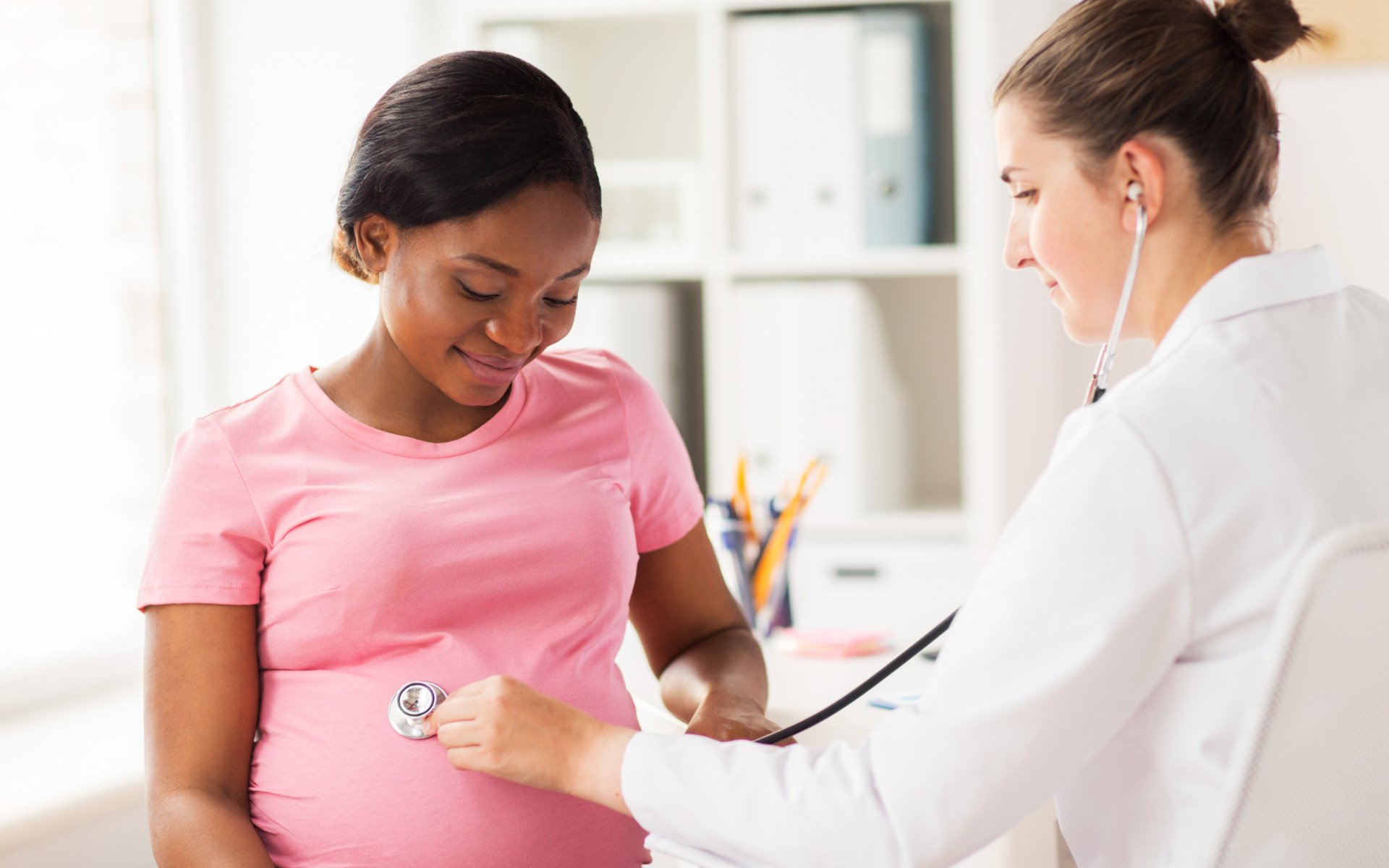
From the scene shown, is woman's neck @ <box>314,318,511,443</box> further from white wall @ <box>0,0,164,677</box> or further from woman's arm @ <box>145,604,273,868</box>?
white wall @ <box>0,0,164,677</box>

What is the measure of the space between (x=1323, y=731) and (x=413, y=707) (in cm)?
69

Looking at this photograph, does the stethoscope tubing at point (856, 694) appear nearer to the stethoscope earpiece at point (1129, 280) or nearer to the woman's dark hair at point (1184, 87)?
the stethoscope earpiece at point (1129, 280)

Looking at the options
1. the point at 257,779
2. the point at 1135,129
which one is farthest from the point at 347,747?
the point at 1135,129

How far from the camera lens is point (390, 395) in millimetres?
1103

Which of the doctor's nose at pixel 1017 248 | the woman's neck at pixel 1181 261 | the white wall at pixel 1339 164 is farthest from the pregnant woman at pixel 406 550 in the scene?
the white wall at pixel 1339 164

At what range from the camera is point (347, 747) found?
3.28 ft

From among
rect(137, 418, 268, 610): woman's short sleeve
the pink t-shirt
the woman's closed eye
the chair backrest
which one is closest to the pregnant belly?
the pink t-shirt

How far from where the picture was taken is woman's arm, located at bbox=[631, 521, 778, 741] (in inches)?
46.6

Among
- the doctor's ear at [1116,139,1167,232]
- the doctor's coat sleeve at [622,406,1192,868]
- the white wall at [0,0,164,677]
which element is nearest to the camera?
the doctor's coat sleeve at [622,406,1192,868]

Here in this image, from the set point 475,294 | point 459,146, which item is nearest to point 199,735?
point 475,294

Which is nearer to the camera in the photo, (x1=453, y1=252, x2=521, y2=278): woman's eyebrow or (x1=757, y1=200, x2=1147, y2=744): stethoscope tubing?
(x1=757, y1=200, x2=1147, y2=744): stethoscope tubing

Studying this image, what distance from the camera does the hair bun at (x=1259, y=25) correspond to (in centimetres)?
85

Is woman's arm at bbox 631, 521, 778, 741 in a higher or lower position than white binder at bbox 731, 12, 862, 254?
lower

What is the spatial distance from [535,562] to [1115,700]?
0.54 meters
